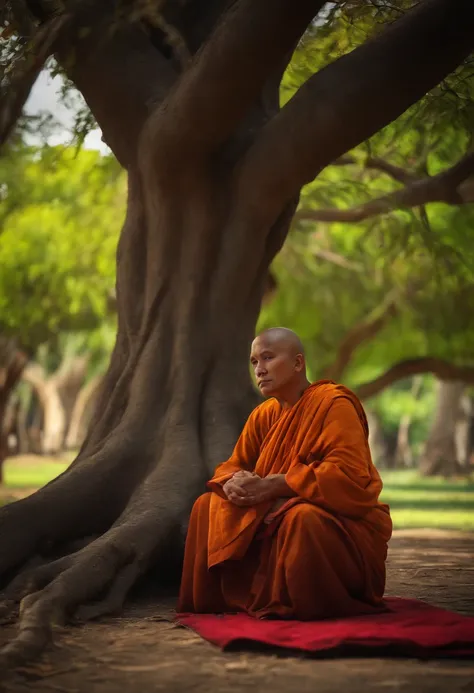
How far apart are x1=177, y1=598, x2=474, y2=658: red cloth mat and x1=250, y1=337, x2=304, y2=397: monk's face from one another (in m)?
1.35

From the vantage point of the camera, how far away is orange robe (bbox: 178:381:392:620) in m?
5.45

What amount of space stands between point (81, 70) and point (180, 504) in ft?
11.3

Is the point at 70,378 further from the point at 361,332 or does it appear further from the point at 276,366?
the point at 276,366

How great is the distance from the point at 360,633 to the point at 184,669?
2.95ft

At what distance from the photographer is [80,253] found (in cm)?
1988

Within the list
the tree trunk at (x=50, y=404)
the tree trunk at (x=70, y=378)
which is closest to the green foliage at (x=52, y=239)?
the tree trunk at (x=70, y=378)

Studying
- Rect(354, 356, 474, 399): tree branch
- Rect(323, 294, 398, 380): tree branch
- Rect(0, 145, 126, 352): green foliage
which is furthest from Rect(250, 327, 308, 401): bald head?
Rect(354, 356, 474, 399): tree branch

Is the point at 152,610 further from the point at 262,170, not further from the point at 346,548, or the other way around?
the point at 262,170

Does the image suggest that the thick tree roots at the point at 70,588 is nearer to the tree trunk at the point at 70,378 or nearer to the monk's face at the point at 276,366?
the monk's face at the point at 276,366

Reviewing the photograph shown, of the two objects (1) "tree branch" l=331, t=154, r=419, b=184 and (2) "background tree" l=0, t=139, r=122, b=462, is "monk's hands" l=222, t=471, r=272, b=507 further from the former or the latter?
(2) "background tree" l=0, t=139, r=122, b=462

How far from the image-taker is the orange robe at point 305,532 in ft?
17.9

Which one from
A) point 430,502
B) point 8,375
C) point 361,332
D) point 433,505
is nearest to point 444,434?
point 361,332

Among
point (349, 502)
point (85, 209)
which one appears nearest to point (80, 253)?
point (85, 209)

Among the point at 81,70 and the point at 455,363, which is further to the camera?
the point at 455,363
